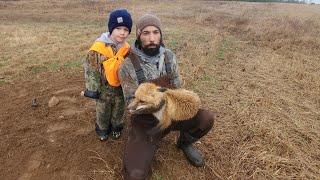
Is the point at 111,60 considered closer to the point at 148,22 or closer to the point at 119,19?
the point at 119,19

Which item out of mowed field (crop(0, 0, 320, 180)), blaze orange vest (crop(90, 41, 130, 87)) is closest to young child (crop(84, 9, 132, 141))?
blaze orange vest (crop(90, 41, 130, 87))

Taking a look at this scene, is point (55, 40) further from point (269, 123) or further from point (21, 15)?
point (21, 15)

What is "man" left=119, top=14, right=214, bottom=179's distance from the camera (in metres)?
3.14

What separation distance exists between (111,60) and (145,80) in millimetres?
420

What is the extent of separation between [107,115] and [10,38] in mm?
7347

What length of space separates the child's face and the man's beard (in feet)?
1.03

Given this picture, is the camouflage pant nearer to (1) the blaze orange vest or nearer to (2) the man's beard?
(1) the blaze orange vest

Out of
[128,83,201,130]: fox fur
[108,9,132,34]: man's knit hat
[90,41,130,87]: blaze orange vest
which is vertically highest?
[108,9,132,34]: man's knit hat

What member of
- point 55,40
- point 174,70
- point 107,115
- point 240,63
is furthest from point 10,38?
point 174,70

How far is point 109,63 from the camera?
3.46 metres

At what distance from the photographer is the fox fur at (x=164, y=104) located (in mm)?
2891

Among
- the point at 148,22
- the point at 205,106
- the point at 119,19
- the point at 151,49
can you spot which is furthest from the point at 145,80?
the point at 205,106

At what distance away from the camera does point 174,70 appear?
3.56m

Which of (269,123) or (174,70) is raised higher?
(174,70)
